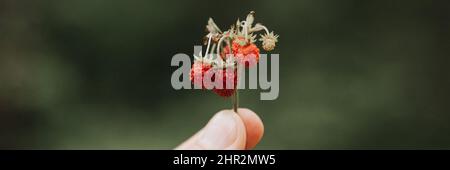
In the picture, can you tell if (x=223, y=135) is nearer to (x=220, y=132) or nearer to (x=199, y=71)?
(x=220, y=132)

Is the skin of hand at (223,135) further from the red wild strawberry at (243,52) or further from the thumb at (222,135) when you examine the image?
the red wild strawberry at (243,52)

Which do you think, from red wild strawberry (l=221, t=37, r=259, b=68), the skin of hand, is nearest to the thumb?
the skin of hand

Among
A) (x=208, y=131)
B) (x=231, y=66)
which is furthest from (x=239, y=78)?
(x=208, y=131)

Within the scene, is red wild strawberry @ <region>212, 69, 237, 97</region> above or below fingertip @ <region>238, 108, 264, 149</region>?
above

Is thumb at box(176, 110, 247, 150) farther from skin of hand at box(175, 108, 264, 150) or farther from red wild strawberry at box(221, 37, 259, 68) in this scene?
red wild strawberry at box(221, 37, 259, 68)

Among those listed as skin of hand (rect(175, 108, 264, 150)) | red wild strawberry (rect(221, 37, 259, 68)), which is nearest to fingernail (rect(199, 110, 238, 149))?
skin of hand (rect(175, 108, 264, 150))

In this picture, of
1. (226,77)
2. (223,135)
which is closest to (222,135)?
(223,135)

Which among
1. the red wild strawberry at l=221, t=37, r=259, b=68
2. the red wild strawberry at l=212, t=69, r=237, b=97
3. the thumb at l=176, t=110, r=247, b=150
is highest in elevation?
the red wild strawberry at l=221, t=37, r=259, b=68
